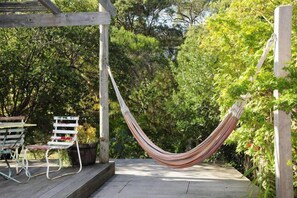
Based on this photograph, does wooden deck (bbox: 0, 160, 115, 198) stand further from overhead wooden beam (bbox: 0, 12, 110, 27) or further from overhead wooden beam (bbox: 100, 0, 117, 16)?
overhead wooden beam (bbox: 100, 0, 117, 16)

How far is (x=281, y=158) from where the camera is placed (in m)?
2.69

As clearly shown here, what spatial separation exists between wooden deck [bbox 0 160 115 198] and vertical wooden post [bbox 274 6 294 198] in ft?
5.39

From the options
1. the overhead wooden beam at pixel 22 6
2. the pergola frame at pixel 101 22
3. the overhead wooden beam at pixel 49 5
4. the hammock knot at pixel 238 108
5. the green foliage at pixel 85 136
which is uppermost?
the overhead wooden beam at pixel 22 6

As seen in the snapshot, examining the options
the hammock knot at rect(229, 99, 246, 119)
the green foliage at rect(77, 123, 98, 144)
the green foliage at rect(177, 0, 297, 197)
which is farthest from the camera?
the green foliage at rect(77, 123, 98, 144)

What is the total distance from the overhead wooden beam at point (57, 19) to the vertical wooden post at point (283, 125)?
2450 mm

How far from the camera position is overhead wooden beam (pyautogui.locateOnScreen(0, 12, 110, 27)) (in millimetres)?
4625

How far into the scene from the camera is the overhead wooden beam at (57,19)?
4.62 meters

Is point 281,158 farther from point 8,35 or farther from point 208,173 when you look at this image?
point 8,35

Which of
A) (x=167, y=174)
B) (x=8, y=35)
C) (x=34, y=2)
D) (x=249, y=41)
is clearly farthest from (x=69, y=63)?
(x=249, y=41)

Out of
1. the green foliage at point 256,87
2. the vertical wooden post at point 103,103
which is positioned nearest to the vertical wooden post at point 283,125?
the green foliage at point 256,87

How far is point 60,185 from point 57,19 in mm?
2370

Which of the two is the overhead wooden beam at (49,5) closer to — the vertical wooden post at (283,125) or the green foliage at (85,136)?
the green foliage at (85,136)

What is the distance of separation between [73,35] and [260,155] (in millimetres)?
4479

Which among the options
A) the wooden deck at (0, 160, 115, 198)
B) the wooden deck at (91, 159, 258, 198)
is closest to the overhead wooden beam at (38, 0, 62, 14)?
the wooden deck at (0, 160, 115, 198)
